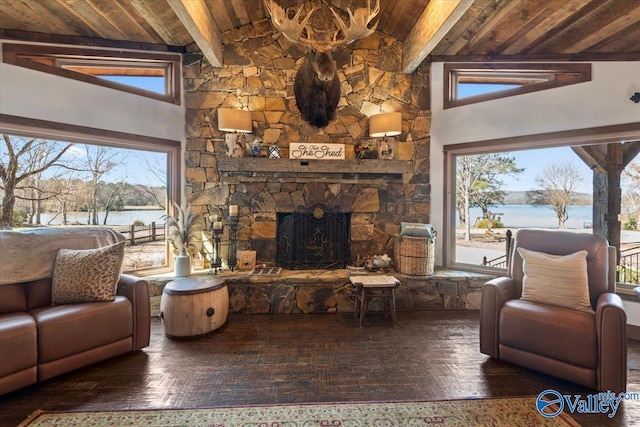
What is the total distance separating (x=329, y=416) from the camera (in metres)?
1.84

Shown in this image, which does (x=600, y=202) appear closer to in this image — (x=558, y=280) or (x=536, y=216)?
(x=536, y=216)

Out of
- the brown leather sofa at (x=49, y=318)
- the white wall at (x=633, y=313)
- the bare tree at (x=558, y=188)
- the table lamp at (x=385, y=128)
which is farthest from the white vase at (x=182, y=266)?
the white wall at (x=633, y=313)

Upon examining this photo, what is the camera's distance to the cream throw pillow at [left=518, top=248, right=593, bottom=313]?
7.70 ft

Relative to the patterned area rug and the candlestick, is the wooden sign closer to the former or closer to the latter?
the candlestick

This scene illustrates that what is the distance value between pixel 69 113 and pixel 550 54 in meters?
5.77

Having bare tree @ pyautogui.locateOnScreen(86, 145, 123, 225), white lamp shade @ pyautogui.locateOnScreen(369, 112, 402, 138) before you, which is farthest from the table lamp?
bare tree @ pyautogui.locateOnScreen(86, 145, 123, 225)

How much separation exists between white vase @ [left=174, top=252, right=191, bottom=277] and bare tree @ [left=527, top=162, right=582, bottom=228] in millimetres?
4496

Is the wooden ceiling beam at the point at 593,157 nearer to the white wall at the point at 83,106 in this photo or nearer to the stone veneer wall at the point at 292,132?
the stone veneer wall at the point at 292,132

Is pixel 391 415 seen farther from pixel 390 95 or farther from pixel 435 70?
pixel 435 70

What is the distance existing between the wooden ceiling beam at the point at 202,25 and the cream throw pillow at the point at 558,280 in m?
3.93

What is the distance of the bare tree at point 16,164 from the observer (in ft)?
9.91

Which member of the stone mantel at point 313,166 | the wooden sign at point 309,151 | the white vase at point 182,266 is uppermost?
the wooden sign at point 309,151

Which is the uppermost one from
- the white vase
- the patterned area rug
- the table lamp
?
the table lamp

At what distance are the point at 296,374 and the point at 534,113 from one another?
396cm
